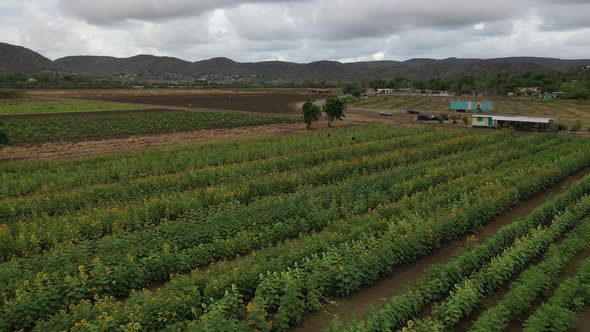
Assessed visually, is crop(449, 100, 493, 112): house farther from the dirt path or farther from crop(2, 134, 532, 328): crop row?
crop(2, 134, 532, 328): crop row

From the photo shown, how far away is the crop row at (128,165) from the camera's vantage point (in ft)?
74.0

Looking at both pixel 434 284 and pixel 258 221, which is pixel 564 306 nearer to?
pixel 434 284

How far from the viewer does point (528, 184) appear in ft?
66.5

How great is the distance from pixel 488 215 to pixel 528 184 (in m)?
5.29

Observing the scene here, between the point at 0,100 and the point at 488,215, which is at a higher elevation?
the point at 0,100

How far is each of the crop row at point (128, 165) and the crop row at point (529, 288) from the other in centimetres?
2104

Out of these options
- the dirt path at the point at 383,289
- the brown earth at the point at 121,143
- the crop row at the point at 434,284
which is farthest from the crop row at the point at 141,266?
the brown earth at the point at 121,143

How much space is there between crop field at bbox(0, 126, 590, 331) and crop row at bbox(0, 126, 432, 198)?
197 mm

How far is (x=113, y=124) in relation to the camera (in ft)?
180

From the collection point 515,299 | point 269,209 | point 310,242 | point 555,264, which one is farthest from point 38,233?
point 555,264

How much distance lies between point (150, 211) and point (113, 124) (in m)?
43.2

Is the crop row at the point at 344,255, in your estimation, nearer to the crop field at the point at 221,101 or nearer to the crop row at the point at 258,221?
the crop row at the point at 258,221

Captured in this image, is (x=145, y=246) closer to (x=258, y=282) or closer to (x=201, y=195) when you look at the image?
(x=258, y=282)

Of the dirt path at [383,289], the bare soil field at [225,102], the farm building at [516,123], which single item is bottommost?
the dirt path at [383,289]
